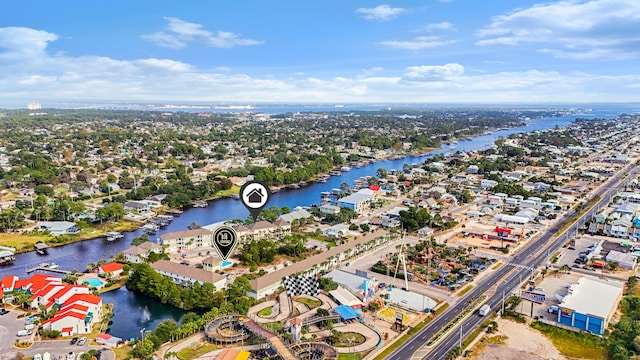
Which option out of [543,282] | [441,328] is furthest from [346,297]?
[543,282]

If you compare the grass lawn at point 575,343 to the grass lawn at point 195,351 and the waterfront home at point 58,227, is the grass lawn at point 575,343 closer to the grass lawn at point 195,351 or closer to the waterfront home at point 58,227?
the grass lawn at point 195,351

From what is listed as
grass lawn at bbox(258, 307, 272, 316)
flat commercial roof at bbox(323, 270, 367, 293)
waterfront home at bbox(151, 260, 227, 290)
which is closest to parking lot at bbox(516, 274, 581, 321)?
flat commercial roof at bbox(323, 270, 367, 293)

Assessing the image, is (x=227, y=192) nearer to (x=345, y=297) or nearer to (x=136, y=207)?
(x=136, y=207)

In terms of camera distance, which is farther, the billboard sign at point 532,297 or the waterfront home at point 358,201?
the waterfront home at point 358,201

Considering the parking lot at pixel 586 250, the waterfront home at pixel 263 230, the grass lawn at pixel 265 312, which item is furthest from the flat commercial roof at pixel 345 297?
the parking lot at pixel 586 250

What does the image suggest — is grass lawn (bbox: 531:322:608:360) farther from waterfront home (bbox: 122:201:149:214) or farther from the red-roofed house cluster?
waterfront home (bbox: 122:201:149:214)

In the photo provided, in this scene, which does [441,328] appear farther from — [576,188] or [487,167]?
[487,167]
